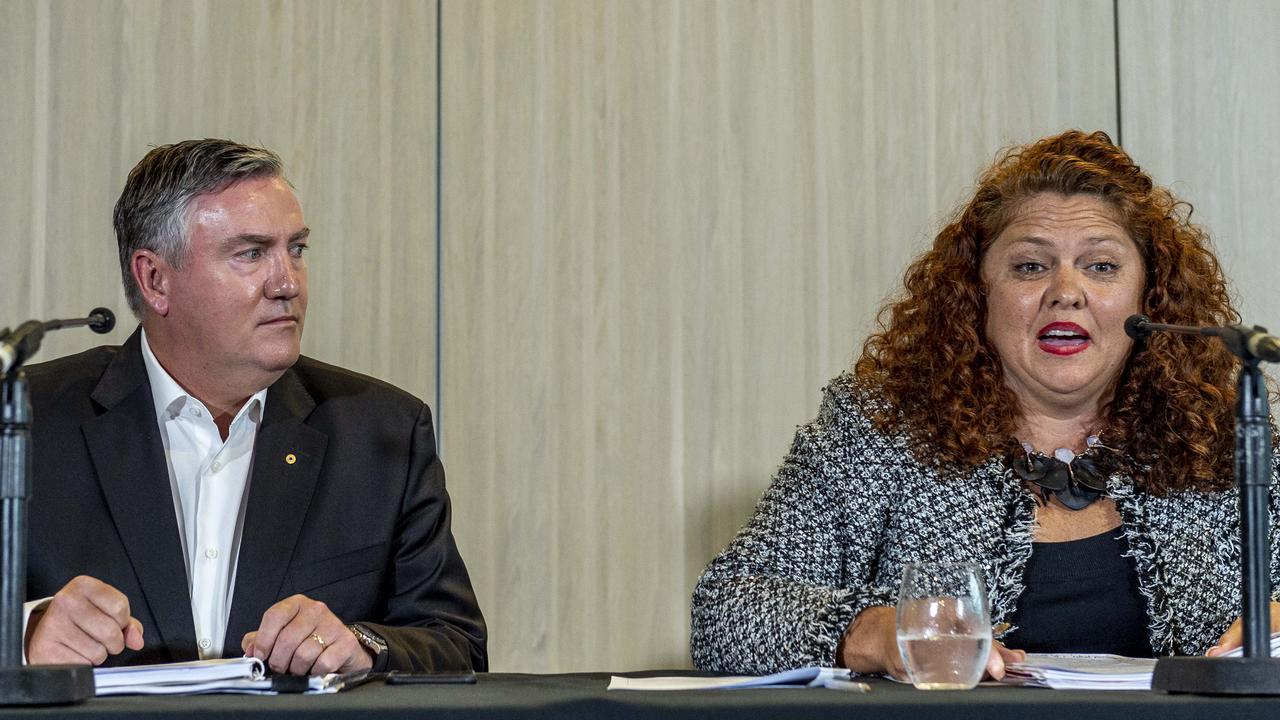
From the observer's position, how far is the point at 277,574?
2145 millimetres

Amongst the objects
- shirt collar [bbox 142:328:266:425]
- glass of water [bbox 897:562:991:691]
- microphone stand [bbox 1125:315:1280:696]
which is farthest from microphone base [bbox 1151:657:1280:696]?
shirt collar [bbox 142:328:266:425]

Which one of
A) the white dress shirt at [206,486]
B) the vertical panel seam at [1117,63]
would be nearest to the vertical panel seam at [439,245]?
the white dress shirt at [206,486]

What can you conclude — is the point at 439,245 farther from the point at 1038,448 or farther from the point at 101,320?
the point at 101,320

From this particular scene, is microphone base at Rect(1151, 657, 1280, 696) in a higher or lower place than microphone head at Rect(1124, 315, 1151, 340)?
lower

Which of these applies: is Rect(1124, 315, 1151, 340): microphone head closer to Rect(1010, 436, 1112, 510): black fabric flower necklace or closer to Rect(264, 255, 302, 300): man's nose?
Rect(1010, 436, 1112, 510): black fabric flower necklace

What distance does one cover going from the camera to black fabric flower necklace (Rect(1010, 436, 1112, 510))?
2266 mm

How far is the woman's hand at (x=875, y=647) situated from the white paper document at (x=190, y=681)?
66 centimetres

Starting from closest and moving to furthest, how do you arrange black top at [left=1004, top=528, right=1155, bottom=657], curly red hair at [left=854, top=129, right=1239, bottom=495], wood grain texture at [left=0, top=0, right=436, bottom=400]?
black top at [left=1004, top=528, right=1155, bottom=657] → curly red hair at [left=854, top=129, right=1239, bottom=495] → wood grain texture at [left=0, top=0, right=436, bottom=400]

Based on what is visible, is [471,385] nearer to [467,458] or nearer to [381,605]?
[467,458]

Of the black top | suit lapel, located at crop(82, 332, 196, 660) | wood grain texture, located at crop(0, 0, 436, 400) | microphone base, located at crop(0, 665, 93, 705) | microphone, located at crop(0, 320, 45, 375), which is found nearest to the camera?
microphone base, located at crop(0, 665, 93, 705)

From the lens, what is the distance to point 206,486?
7.20ft

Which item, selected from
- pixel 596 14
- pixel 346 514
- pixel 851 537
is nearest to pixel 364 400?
pixel 346 514

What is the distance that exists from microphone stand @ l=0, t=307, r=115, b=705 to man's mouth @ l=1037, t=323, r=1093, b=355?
4.92 feet

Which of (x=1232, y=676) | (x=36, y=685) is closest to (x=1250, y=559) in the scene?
(x=1232, y=676)
